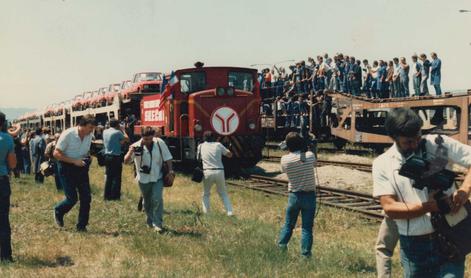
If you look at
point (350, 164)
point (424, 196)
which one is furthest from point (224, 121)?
point (424, 196)

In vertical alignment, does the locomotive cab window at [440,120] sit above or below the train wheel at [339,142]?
above

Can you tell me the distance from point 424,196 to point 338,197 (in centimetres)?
890

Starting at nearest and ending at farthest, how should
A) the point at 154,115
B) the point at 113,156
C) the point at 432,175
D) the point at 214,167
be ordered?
1. the point at 432,175
2. the point at 214,167
3. the point at 113,156
4. the point at 154,115

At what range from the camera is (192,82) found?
1706cm

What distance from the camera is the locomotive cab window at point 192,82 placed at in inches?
667

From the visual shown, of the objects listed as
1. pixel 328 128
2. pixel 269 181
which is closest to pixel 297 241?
pixel 269 181

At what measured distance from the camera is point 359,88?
20.4 meters

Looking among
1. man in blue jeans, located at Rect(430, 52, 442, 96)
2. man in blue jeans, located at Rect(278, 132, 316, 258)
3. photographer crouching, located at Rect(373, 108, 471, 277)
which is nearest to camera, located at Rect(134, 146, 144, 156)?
man in blue jeans, located at Rect(278, 132, 316, 258)

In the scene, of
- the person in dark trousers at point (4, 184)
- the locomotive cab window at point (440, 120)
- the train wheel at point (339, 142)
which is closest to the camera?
the person in dark trousers at point (4, 184)

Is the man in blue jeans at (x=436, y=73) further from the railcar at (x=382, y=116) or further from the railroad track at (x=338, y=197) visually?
the railroad track at (x=338, y=197)

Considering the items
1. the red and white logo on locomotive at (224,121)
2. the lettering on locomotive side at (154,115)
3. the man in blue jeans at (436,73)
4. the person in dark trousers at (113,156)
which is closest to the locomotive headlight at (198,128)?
the red and white logo on locomotive at (224,121)

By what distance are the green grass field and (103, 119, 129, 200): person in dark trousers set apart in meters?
0.47

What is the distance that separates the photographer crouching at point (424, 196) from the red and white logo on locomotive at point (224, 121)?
12.6m

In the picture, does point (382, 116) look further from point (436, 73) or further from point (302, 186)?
point (302, 186)
